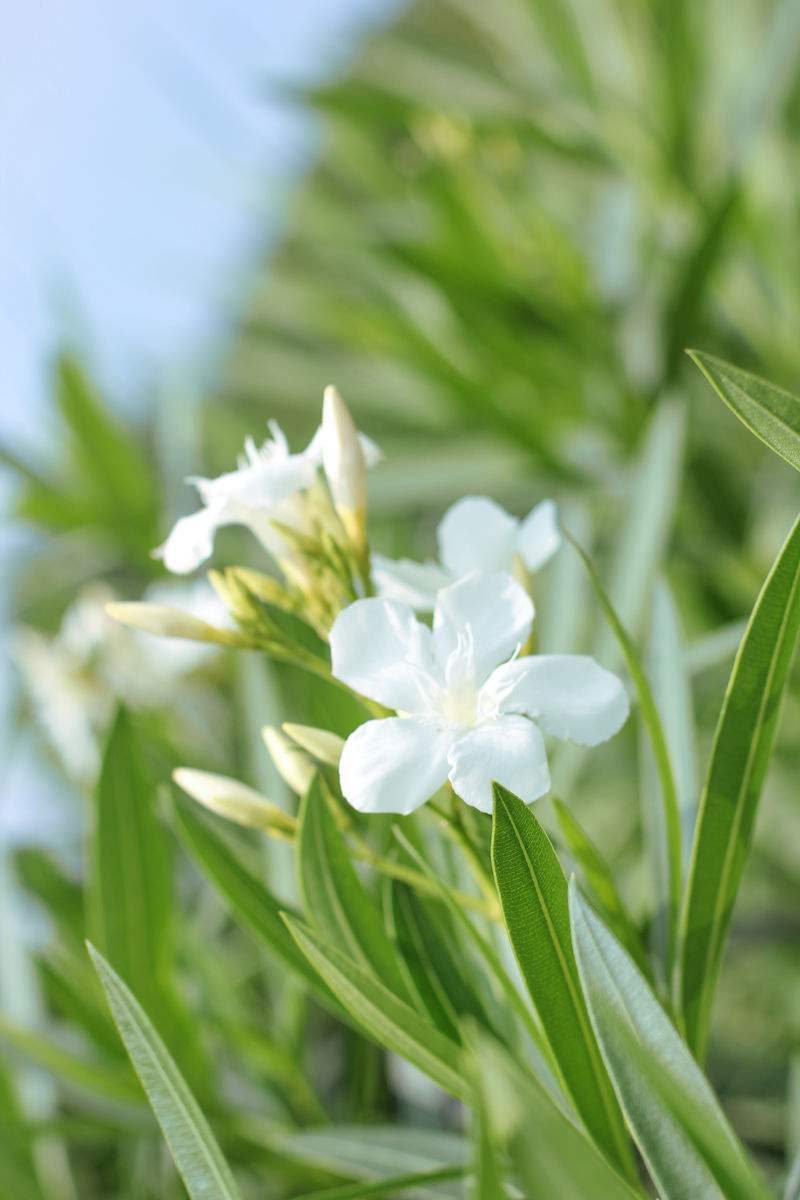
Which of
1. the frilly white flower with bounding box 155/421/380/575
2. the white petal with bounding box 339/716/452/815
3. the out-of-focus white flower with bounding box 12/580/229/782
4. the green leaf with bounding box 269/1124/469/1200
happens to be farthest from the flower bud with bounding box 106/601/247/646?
the out-of-focus white flower with bounding box 12/580/229/782

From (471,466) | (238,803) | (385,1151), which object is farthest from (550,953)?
(471,466)

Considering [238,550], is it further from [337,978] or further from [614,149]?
[337,978]

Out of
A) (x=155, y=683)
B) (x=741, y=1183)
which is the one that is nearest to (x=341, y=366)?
(x=155, y=683)

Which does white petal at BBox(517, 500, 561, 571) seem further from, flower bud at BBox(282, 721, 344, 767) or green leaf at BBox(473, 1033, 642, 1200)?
green leaf at BBox(473, 1033, 642, 1200)

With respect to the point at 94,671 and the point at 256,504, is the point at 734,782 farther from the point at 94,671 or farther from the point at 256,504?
the point at 94,671

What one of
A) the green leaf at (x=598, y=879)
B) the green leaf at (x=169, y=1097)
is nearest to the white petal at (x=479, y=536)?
the green leaf at (x=598, y=879)

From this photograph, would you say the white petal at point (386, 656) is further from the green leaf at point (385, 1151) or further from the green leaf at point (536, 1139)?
the green leaf at point (385, 1151)

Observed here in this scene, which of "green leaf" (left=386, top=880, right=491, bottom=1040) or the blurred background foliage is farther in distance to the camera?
the blurred background foliage
